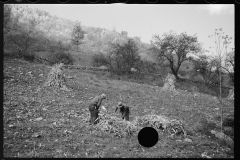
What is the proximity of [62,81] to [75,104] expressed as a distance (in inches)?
96.4

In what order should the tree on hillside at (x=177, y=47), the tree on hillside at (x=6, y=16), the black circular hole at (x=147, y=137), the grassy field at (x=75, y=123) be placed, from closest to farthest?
the grassy field at (x=75, y=123), the black circular hole at (x=147, y=137), the tree on hillside at (x=6, y=16), the tree on hillside at (x=177, y=47)

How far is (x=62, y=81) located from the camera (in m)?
9.35

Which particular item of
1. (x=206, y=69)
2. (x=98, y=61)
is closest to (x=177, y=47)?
(x=206, y=69)

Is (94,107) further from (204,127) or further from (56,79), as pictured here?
(56,79)

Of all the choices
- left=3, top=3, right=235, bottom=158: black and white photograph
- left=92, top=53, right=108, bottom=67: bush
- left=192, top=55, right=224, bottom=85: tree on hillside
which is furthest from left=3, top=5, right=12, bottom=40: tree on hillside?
left=192, top=55, right=224, bottom=85: tree on hillside

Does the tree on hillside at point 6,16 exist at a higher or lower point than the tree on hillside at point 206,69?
higher

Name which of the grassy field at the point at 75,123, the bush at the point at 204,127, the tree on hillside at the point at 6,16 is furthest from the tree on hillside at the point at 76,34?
the bush at the point at 204,127

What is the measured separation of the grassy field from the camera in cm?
447

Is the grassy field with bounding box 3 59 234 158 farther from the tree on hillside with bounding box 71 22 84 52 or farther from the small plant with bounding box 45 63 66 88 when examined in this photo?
the tree on hillside with bounding box 71 22 84 52

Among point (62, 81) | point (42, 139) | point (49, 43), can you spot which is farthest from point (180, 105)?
point (49, 43)

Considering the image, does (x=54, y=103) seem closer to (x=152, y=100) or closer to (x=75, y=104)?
(x=75, y=104)

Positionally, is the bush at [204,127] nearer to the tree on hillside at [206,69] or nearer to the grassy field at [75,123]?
the grassy field at [75,123]

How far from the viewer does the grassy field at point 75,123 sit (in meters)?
4.47

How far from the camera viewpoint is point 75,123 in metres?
5.77
